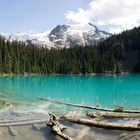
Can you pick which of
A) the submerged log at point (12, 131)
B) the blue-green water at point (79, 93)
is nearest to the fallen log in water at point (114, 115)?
the submerged log at point (12, 131)

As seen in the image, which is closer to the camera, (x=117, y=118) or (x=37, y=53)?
(x=117, y=118)

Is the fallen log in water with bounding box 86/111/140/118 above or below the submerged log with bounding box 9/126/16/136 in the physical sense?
above

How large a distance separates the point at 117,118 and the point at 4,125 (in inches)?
311

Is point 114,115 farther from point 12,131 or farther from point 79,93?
point 79,93

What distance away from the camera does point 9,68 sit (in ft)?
518

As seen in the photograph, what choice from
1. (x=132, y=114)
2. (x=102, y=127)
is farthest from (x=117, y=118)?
(x=102, y=127)

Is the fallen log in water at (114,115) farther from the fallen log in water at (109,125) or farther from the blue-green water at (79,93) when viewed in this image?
the blue-green water at (79,93)

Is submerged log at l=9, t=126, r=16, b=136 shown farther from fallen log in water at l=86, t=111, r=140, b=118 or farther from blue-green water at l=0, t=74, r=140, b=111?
blue-green water at l=0, t=74, r=140, b=111

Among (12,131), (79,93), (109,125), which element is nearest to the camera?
(109,125)

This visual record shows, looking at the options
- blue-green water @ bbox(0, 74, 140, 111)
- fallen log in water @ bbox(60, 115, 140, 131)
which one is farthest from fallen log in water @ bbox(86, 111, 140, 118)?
blue-green water @ bbox(0, 74, 140, 111)

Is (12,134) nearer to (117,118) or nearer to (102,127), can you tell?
(102,127)

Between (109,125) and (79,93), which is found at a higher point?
(109,125)

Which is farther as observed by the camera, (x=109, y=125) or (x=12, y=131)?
(x=12, y=131)

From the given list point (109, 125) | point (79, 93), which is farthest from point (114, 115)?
point (79, 93)
